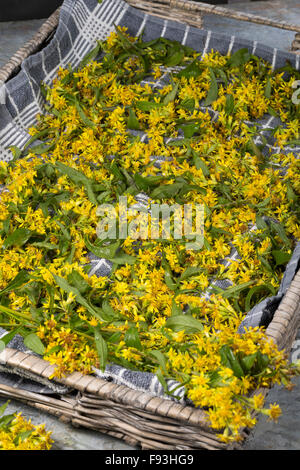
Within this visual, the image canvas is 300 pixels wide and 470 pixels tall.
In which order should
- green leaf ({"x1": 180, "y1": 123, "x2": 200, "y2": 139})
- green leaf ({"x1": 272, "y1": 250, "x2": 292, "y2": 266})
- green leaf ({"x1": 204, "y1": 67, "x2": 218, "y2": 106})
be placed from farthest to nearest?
green leaf ({"x1": 204, "y1": 67, "x2": 218, "y2": 106})
green leaf ({"x1": 180, "y1": 123, "x2": 200, "y2": 139})
green leaf ({"x1": 272, "y1": 250, "x2": 292, "y2": 266})

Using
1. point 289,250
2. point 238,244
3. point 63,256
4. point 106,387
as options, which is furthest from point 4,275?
point 289,250

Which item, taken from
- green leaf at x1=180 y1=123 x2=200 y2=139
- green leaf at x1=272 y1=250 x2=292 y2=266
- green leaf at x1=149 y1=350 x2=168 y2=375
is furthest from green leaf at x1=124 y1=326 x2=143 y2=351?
green leaf at x1=180 y1=123 x2=200 y2=139

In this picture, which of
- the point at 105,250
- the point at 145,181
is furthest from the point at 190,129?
the point at 105,250

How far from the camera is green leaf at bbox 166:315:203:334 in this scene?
1.13 meters

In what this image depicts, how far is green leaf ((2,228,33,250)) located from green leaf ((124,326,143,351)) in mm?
394

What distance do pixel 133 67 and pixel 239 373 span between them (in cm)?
125

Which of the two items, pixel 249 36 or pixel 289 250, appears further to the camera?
pixel 249 36

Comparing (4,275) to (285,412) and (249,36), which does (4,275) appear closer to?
(285,412)

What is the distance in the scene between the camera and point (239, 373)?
97 centimetres

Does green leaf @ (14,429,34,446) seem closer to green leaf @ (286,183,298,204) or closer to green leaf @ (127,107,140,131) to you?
green leaf @ (286,183,298,204)

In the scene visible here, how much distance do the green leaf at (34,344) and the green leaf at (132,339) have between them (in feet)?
0.49

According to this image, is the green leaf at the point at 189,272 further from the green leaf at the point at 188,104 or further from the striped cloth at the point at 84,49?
the green leaf at the point at 188,104

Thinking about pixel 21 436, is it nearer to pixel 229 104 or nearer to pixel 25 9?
pixel 229 104

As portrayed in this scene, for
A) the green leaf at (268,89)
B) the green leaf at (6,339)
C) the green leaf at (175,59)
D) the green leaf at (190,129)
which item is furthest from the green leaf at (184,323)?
the green leaf at (175,59)
